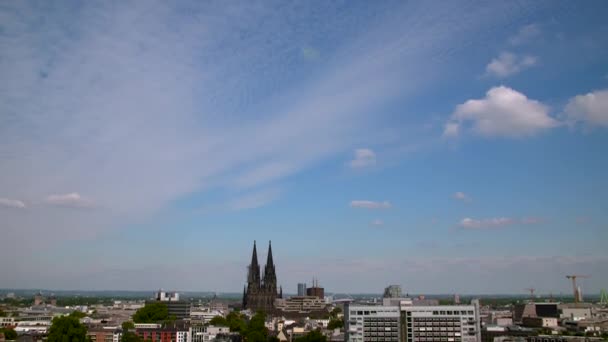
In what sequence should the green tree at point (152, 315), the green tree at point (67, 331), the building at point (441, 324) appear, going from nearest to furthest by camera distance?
the building at point (441, 324) < the green tree at point (67, 331) < the green tree at point (152, 315)

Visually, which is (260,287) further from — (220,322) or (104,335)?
(104,335)

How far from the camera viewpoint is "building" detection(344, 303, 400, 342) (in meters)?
87.9

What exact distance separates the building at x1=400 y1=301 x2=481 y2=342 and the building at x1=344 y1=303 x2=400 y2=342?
1796mm

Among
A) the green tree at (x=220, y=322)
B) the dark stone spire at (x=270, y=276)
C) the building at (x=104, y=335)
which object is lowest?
the building at (x=104, y=335)

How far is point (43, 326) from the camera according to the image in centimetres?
13800

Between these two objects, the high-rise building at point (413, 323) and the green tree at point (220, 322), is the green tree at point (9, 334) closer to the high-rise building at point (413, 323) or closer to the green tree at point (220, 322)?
the green tree at point (220, 322)

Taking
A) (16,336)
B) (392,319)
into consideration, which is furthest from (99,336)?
(392,319)

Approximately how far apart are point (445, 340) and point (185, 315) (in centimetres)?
11252

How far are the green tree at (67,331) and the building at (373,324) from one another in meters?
45.7

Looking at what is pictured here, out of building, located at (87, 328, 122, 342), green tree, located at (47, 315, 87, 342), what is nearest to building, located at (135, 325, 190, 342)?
building, located at (87, 328, 122, 342)

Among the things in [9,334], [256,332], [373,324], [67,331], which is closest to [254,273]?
[256,332]

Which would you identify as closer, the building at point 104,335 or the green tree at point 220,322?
the building at point 104,335

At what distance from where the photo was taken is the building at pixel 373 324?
8788cm

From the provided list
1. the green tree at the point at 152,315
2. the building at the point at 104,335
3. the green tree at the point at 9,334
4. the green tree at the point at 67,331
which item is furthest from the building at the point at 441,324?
the green tree at the point at 152,315
